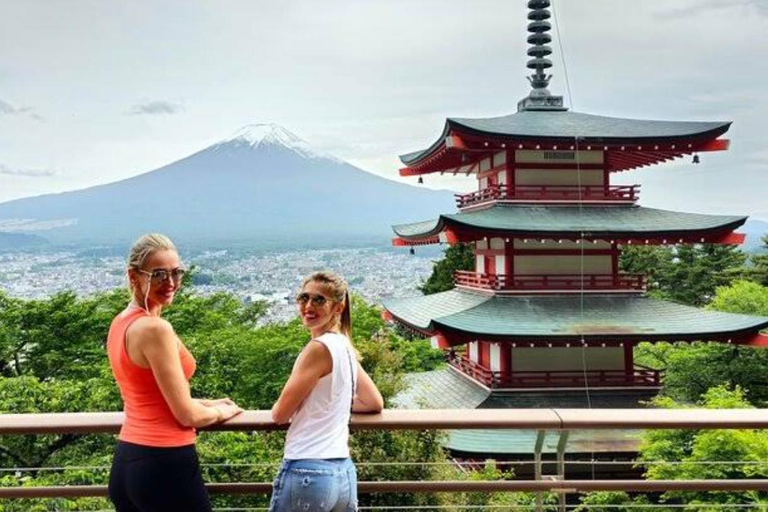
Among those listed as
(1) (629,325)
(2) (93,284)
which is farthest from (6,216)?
(1) (629,325)

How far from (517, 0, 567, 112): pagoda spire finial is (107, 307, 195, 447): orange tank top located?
13.6 metres

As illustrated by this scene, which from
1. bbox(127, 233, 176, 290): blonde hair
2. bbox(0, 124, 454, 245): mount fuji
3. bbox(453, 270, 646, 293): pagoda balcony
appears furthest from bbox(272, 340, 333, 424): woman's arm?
bbox(0, 124, 454, 245): mount fuji

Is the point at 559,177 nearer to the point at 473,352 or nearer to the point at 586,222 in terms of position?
the point at 586,222

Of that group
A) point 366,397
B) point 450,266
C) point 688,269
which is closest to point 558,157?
Result: point 366,397

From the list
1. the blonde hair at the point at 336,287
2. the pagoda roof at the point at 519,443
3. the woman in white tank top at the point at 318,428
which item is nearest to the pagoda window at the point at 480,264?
the pagoda roof at the point at 519,443

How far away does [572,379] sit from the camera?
1114cm

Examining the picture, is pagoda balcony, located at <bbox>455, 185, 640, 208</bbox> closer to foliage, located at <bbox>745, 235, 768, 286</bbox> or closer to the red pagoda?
the red pagoda

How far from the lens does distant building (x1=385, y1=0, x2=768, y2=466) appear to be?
10867mm

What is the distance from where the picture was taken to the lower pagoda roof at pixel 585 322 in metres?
10.5

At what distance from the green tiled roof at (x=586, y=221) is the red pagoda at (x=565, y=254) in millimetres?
23

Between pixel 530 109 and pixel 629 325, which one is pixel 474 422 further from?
pixel 530 109

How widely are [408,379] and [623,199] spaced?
544cm

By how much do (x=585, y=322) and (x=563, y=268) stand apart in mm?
1408

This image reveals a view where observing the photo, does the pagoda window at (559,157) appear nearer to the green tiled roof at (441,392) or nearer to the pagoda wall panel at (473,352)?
the pagoda wall panel at (473,352)
